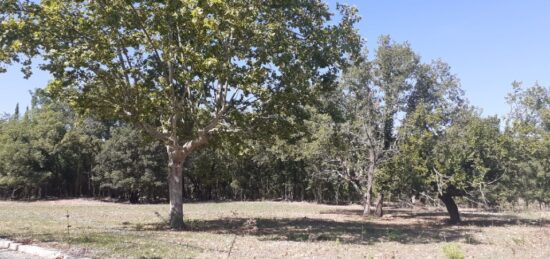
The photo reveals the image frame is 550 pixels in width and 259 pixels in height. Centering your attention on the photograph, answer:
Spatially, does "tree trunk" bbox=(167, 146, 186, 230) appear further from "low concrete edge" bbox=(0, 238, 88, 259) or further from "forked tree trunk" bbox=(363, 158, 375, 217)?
"forked tree trunk" bbox=(363, 158, 375, 217)

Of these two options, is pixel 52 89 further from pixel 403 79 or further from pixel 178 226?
pixel 403 79

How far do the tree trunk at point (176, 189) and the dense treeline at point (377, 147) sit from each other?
2.50 meters

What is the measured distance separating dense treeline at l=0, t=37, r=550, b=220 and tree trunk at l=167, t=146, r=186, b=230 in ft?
8.19

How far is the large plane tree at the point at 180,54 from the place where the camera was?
567 inches

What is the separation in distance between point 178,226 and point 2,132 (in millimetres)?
43437

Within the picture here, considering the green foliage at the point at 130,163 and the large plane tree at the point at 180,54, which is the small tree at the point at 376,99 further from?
the green foliage at the point at 130,163

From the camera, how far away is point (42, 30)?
1466 centimetres

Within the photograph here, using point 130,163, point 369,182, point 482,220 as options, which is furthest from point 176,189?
point 130,163

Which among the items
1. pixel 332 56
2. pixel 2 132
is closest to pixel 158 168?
pixel 2 132

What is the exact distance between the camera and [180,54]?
14.8 metres

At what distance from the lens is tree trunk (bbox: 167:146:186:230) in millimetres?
17500

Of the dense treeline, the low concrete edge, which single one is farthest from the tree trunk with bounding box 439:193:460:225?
the low concrete edge

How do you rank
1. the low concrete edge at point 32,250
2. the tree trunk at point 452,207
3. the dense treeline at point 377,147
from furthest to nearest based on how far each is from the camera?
the tree trunk at point 452,207 → the dense treeline at point 377,147 → the low concrete edge at point 32,250

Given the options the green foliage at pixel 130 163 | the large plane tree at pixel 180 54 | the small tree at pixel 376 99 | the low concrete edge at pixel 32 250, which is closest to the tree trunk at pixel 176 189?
the large plane tree at pixel 180 54
